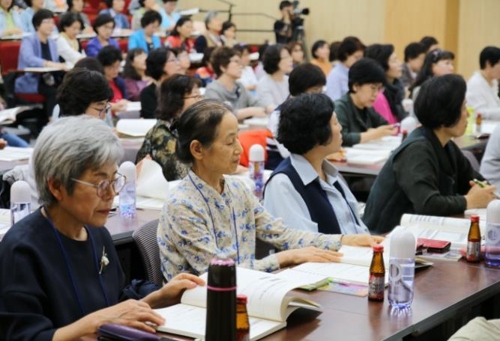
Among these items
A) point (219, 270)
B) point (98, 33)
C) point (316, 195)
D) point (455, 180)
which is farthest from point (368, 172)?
point (98, 33)

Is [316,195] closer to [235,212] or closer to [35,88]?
[235,212]

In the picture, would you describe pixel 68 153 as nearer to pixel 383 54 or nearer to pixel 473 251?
pixel 473 251

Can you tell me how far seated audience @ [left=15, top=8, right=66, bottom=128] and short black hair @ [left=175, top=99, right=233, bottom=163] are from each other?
672cm

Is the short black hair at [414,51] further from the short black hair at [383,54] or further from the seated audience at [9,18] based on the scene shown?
the seated audience at [9,18]

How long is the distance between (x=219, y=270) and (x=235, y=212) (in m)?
1.11

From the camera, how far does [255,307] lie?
7.85ft

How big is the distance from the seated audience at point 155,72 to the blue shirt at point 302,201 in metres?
3.69

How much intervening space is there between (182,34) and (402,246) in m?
10.7

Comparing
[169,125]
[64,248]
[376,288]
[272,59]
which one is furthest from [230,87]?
[64,248]

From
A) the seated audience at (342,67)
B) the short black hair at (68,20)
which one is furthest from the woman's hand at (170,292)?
the short black hair at (68,20)

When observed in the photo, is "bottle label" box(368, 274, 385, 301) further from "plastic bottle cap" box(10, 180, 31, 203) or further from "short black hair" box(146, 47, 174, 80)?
"short black hair" box(146, 47, 174, 80)

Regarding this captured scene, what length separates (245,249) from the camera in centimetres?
313

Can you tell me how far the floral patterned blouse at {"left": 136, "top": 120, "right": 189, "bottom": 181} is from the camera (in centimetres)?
461

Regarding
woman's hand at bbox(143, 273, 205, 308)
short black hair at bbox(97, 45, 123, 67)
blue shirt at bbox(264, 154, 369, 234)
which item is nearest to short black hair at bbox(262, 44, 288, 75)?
short black hair at bbox(97, 45, 123, 67)
